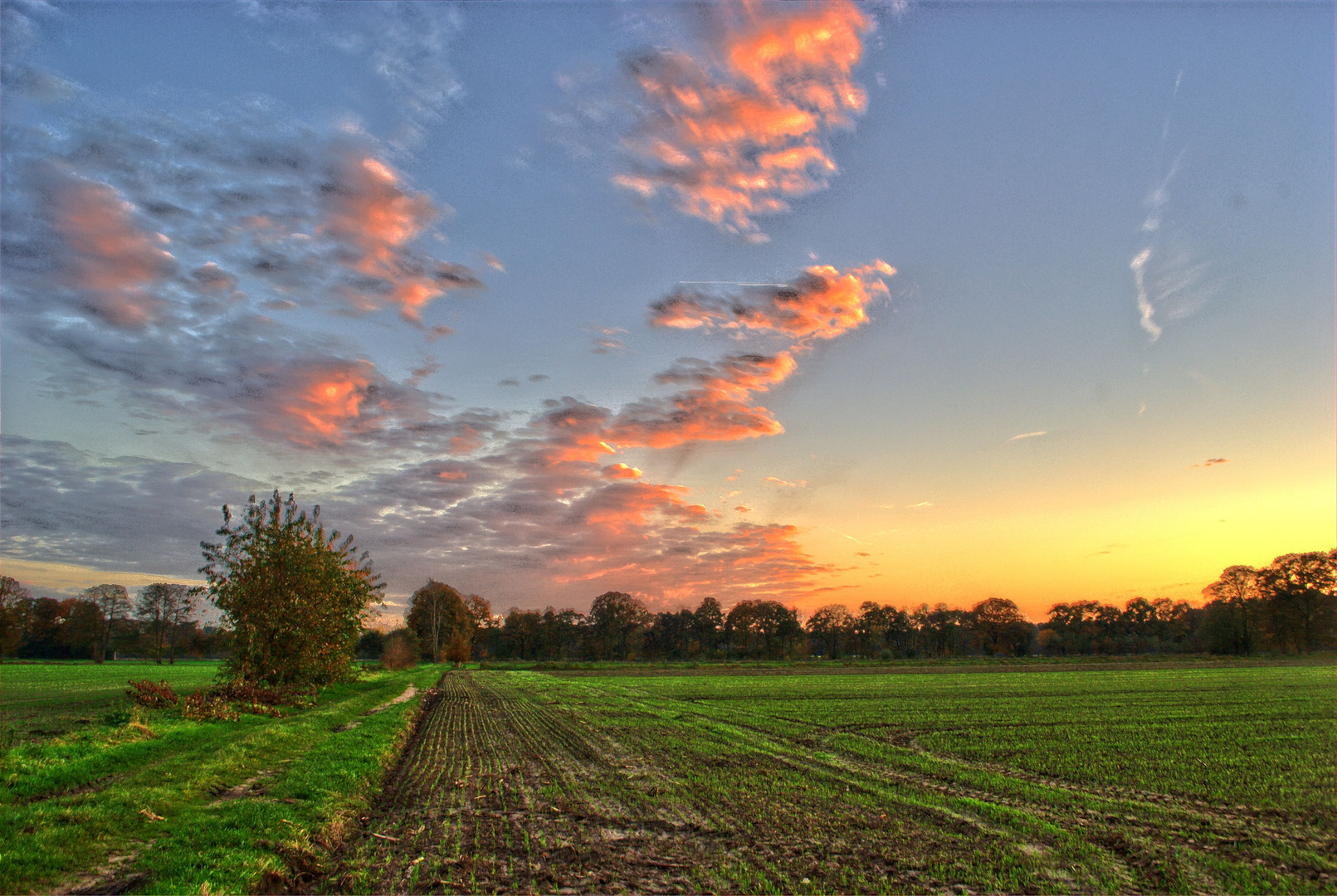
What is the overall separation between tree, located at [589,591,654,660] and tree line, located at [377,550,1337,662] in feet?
0.77

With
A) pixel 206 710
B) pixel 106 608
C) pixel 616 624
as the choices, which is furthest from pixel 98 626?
pixel 206 710

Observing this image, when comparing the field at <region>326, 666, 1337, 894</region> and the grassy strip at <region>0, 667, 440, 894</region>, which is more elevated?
the grassy strip at <region>0, 667, 440, 894</region>

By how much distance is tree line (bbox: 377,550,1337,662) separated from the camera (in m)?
122

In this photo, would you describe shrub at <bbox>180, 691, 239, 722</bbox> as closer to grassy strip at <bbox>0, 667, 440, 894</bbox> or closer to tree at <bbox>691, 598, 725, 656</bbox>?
grassy strip at <bbox>0, 667, 440, 894</bbox>

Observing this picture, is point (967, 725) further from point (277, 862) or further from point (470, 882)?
point (277, 862)

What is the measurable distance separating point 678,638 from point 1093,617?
9702cm

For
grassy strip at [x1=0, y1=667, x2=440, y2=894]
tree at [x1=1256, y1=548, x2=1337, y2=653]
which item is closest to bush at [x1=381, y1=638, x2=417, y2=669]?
grassy strip at [x1=0, y1=667, x2=440, y2=894]

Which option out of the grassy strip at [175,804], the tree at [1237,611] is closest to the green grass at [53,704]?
the grassy strip at [175,804]

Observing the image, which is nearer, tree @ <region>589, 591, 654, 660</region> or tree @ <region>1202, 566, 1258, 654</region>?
tree @ <region>1202, 566, 1258, 654</region>

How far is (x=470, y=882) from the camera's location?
26.8ft

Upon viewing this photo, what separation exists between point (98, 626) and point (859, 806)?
13750 centimetres

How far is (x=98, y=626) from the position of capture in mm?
107062

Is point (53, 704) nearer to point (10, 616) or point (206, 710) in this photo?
point (206, 710)

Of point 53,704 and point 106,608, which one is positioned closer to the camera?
point 53,704
